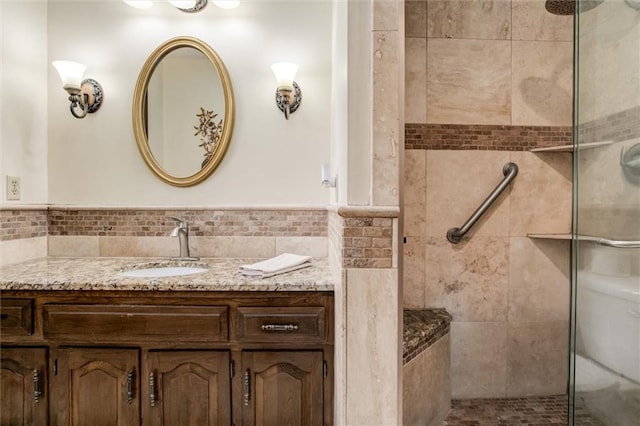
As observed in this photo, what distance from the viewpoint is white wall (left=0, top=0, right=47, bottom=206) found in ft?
5.25

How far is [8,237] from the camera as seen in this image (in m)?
1.60

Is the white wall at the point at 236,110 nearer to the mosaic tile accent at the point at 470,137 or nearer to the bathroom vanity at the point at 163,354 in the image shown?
the mosaic tile accent at the point at 470,137

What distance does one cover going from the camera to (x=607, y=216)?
125 cm

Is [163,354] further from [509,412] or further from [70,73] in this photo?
[509,412]

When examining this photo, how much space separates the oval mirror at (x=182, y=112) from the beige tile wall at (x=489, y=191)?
1039 millimetres

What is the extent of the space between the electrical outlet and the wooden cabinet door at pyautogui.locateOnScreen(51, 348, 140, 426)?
87 cm

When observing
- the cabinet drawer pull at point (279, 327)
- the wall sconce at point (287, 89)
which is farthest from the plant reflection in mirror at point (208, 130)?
the cabinet drawer pull at point (279, 327)

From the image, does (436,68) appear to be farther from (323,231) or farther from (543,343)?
→ (543,343)

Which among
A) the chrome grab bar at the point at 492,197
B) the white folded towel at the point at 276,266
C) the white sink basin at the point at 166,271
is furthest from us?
the chrome grab bar at the point at 492,197

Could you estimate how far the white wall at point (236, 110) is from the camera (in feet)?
5.91

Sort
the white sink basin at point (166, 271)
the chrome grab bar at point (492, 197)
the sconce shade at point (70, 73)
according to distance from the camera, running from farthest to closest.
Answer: the chrome grab bar at point (492, 197) < the sconce shade at point (70, 73) < the white sink basin at point (166, 271)

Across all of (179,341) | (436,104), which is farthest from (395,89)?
(179,341)

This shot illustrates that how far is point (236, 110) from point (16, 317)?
4.29ft

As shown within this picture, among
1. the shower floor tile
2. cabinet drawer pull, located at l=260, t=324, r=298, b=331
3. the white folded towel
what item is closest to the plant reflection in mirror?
the white folded towel
